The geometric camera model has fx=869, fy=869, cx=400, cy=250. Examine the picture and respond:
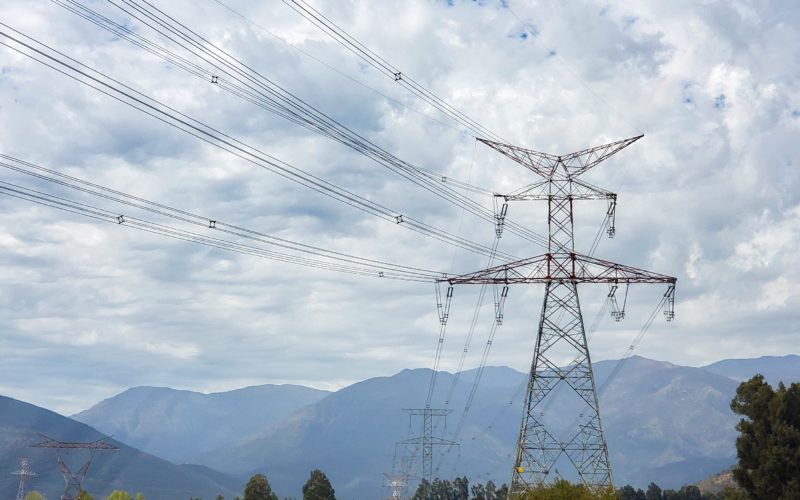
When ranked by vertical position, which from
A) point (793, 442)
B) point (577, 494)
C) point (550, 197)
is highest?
point (550, 197)

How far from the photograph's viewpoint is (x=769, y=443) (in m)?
95.4

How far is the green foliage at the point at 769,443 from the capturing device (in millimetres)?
92875

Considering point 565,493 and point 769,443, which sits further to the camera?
point 769,443

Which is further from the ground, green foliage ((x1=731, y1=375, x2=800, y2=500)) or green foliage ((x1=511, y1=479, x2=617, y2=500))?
green foliage ((x1=731, y1=375, x2=800, y2=500))

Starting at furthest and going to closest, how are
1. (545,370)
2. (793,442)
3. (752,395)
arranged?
(752,395), (793,442), (545,370)

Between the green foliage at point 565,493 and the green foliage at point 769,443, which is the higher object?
the green foliage at point 769,443

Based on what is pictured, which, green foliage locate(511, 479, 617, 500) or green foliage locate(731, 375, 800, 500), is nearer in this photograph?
green foliage locate(511, 479, 617, 500)

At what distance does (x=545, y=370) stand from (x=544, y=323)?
3.88 metres

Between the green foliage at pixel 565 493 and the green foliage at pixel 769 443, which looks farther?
the green foliage at pixel 769 443

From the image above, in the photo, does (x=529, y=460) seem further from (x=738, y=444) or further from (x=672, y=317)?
(x=738, y=444)

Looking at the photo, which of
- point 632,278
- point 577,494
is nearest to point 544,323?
point 632,278

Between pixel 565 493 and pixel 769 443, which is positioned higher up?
pixel 769 443

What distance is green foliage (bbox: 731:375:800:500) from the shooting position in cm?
9288

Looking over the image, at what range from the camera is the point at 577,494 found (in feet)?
220
